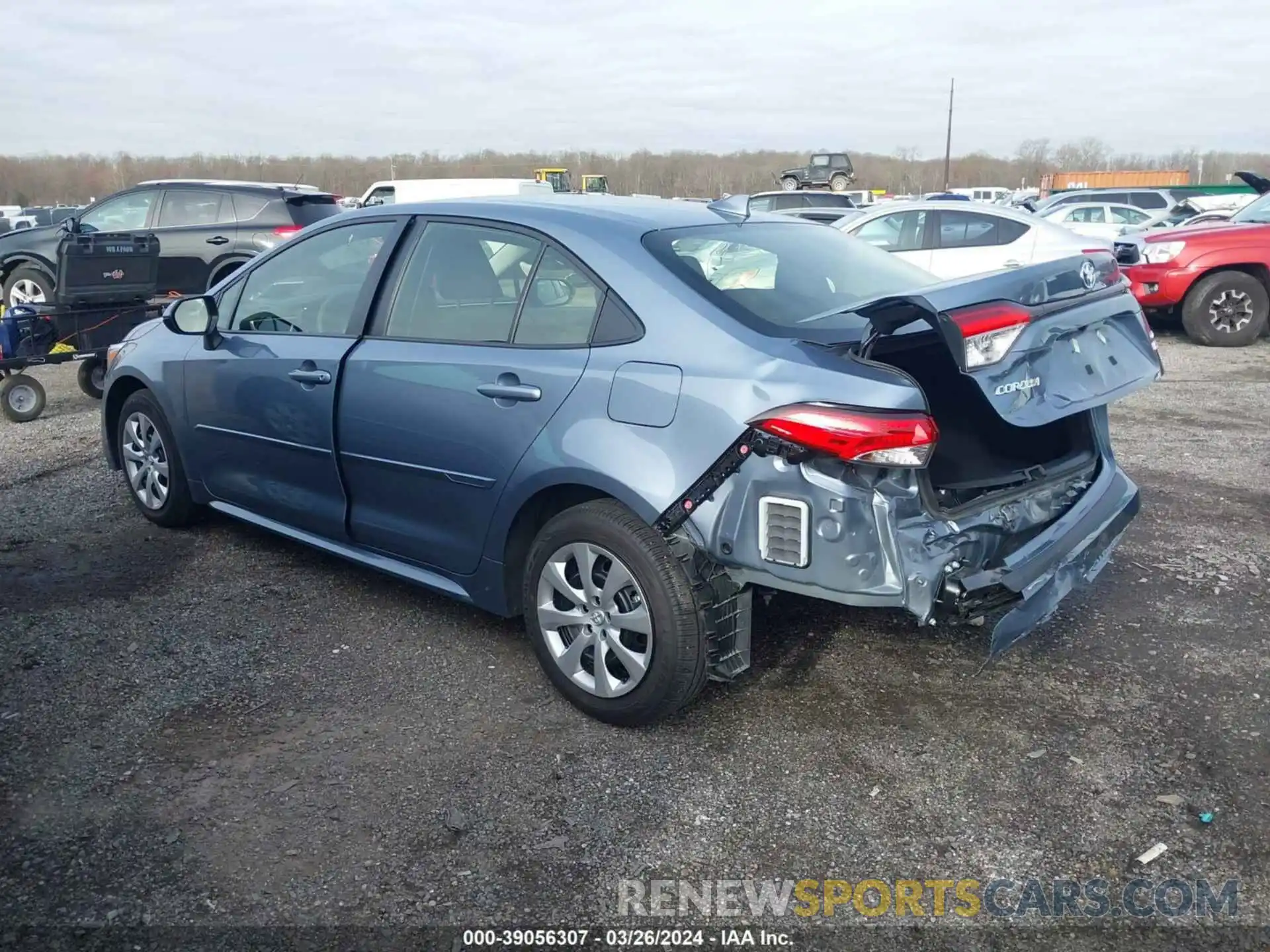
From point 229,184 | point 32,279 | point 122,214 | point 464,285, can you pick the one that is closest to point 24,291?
point 32,279

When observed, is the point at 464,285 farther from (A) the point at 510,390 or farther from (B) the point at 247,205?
(B) the point at 247,205

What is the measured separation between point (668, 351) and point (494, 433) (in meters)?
0.71

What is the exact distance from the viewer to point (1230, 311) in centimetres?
1092

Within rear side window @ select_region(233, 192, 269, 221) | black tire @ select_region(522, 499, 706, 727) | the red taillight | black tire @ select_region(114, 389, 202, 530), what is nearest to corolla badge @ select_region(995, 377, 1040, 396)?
the red taillight

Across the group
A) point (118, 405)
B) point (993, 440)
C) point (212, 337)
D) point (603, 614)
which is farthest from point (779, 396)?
point (118, 405)

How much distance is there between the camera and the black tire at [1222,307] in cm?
1085

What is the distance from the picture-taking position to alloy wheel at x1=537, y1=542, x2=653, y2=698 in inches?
127

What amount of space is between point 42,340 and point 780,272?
7.04 m

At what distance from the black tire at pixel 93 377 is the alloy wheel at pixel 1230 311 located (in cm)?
1091

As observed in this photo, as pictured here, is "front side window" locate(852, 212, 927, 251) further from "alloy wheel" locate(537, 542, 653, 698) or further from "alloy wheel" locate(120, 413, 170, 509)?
"alloy wheel" locate(537, 542, 653, 698)

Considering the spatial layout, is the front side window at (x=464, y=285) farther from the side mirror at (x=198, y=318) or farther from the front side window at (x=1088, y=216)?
the front side window at (x=1088, y=216)

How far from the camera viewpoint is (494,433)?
351 cm

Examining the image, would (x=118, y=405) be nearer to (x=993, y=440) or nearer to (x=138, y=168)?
(x=993, y=440)

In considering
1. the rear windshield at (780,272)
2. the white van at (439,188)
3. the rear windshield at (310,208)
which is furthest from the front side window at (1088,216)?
the rear windshield at (780,272)
